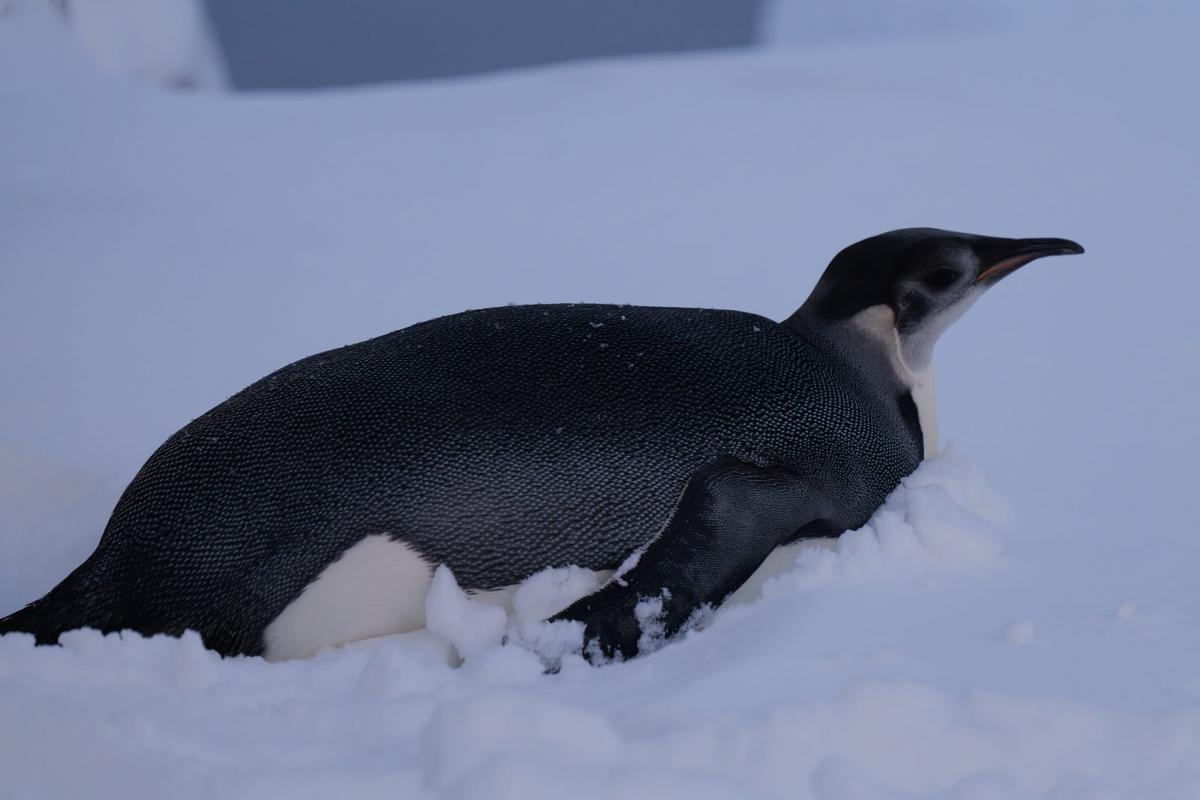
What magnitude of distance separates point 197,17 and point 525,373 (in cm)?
502

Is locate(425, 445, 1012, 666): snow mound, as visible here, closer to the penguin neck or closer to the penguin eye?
the penguin neck

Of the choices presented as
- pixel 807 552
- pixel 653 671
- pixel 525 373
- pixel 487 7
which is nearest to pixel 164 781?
pixel 653 671

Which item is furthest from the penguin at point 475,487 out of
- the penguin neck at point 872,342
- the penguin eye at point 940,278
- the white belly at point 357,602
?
the penguin eye at point 940,278

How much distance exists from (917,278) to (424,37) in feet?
16.8

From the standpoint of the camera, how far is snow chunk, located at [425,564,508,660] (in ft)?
4.97

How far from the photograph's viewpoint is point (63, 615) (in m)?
1.57

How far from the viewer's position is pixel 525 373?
5.63 ft

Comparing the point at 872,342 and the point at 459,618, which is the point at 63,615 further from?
the point at 872,342

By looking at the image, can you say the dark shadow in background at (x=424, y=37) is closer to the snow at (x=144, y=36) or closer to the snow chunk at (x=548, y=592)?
the snow at (x=144, y=36)

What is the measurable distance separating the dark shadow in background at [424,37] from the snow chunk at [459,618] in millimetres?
5273

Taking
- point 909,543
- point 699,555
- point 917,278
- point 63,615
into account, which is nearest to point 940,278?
point 917,278

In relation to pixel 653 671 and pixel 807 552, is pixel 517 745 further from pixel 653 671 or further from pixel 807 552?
pixel 807 552

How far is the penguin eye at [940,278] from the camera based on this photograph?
1986mm

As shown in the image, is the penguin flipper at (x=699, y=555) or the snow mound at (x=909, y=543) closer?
the penguin flipper at (x=699, y=555)
